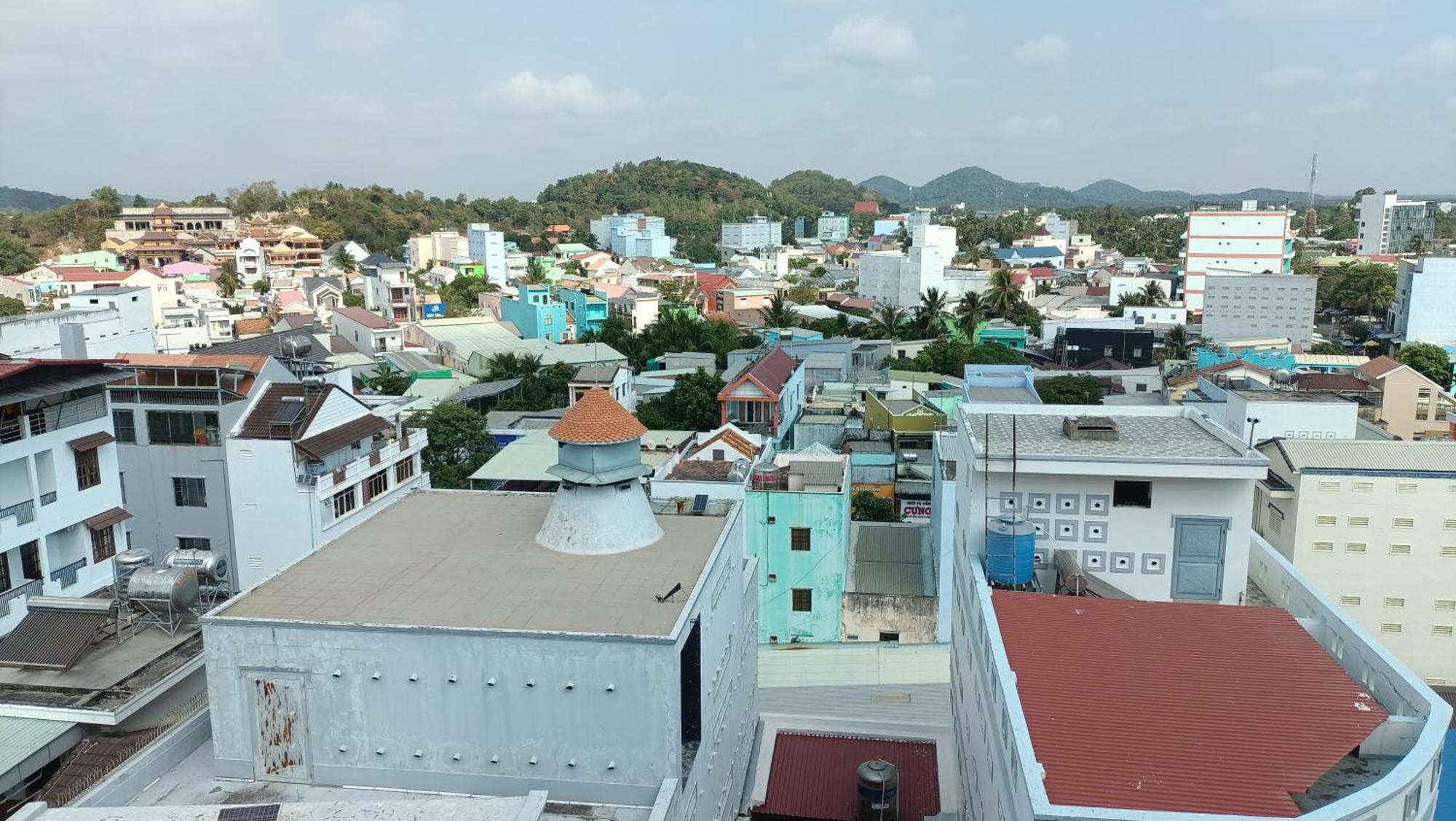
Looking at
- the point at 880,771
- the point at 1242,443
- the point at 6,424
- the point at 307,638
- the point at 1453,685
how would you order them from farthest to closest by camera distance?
the point at 1453,685, the point at 6,424, the point at 880,771, the point at 1242,443, the point at 307,638

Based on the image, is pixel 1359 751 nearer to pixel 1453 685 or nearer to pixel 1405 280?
pixel 1453 685

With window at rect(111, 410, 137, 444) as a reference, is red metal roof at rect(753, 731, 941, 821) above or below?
below

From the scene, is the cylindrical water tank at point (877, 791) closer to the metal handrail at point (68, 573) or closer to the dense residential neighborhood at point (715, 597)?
the dense residential neighborhood at point (715, 597)

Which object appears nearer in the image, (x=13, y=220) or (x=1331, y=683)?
(x=1331, y=683)

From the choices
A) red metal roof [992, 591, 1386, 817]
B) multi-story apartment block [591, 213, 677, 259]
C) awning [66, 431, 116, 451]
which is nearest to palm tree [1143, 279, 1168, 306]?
multi-story apartment block [591, 213, 677, 259]

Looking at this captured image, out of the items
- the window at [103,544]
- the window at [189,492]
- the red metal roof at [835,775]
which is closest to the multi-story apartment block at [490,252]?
the window at [189,492]

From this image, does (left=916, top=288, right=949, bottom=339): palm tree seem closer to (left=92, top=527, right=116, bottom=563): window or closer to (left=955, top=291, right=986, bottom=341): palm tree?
(left=955, top=291, right=986, bottom=341): palm tree

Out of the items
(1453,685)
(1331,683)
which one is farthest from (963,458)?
(1453,685)
